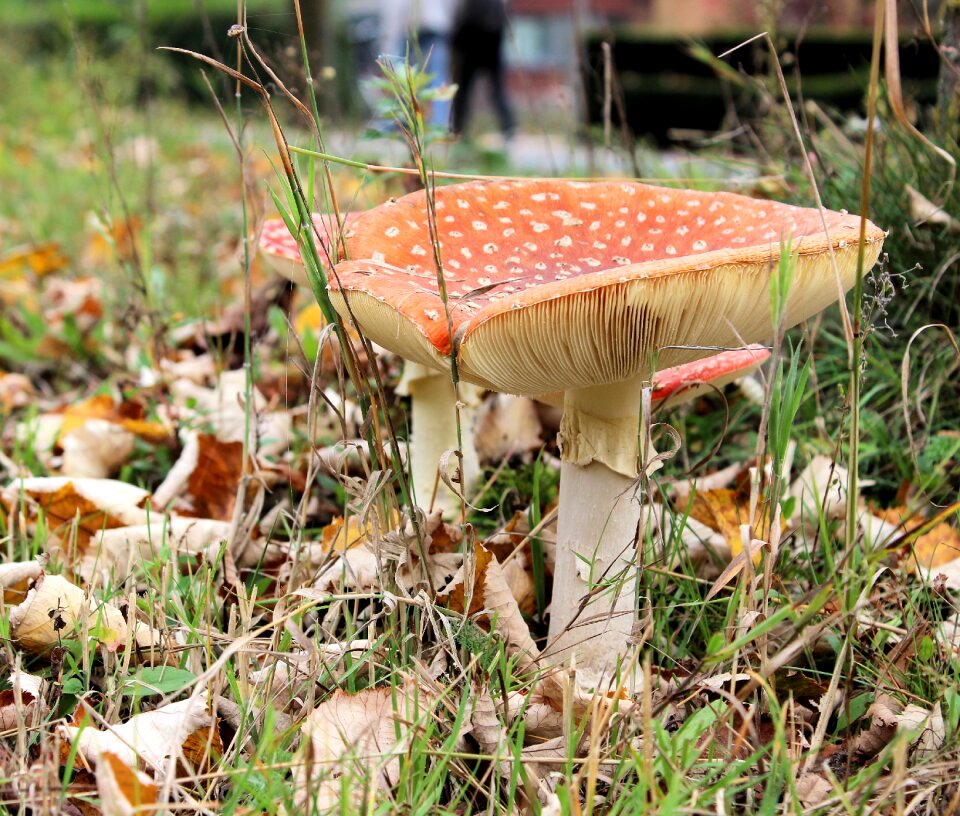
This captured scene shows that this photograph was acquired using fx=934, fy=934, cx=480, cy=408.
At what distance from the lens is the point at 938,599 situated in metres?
1.93

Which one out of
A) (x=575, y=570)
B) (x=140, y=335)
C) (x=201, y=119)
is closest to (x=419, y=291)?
(x=575, y=570)

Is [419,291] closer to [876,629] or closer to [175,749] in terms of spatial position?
[175,749]

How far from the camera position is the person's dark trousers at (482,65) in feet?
29.8

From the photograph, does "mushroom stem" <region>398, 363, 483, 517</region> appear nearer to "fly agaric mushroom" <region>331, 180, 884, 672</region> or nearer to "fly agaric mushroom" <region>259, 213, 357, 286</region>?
"fly agaric mushroom" <region>259, 213, 357, 286</region>

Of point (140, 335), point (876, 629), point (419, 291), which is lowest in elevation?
point (876, 629)

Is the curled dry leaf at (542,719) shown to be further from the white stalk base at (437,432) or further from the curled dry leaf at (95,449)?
the curled dry leaf at (95,449)

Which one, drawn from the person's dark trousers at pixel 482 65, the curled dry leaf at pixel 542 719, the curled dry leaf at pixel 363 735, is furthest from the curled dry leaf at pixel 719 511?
the person's dark trousers at pixel 482 65

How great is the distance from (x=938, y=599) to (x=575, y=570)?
0.75 meters

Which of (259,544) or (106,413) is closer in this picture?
(259,544)

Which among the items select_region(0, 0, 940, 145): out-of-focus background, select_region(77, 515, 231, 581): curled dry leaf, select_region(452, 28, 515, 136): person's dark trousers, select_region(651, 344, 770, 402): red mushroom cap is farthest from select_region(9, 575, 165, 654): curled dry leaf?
select_region(452, 28, 515, 136): person's dark trousers

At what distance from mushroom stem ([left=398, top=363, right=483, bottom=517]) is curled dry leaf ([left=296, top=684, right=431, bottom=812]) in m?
0.91

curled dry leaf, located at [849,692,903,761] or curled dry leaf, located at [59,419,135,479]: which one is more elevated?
curled dry leaf, located at [59,419,135,479]

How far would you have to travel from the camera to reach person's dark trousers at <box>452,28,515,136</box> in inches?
358

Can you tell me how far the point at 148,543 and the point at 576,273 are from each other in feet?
3.66
